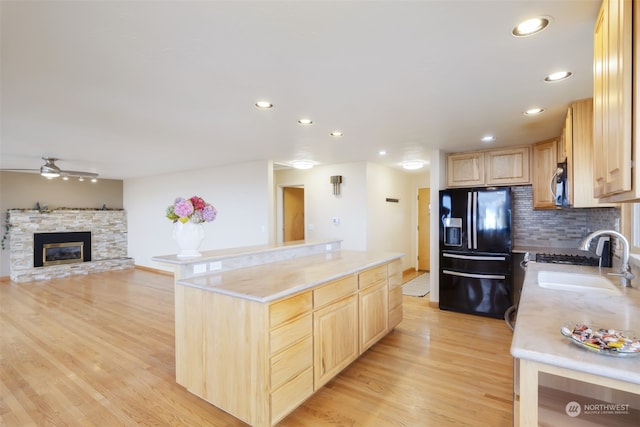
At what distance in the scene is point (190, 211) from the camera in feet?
7.93

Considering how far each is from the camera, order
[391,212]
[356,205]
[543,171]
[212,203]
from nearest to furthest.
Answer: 1. [543,171]
2. [356,205]
3. [212,203]
4. [391,212]

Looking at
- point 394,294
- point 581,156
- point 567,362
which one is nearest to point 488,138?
point 581,156

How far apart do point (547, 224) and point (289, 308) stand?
3940 mm

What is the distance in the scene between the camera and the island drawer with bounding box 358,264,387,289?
9.35 feet

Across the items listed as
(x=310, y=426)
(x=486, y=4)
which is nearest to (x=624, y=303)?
(x=486, y=4)

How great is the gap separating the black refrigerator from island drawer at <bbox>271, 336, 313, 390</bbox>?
2807mm

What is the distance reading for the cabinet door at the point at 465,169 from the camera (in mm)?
4348

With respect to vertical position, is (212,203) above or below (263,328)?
above

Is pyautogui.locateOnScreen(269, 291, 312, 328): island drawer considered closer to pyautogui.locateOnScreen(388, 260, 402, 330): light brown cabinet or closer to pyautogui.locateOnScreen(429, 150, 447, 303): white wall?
pyautogui.locateOnScreen(388, 260, 402, 330): light brown cabinet

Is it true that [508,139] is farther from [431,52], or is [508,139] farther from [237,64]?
[237,64]

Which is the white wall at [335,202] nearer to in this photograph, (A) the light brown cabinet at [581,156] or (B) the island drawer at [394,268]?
(B) the island drawer at [394,268]

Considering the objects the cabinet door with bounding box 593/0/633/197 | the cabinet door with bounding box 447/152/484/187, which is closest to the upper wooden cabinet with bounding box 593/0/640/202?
the cabinet door with bounding box 593/0/633/197

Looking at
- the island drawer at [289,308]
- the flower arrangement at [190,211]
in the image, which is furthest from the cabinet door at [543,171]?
the flower arrangement at [190,211]

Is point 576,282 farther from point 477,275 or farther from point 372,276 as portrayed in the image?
point 477,275
